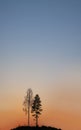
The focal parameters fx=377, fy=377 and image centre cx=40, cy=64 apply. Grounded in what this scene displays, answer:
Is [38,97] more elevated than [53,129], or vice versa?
[38,97]

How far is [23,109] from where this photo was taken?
13112cm

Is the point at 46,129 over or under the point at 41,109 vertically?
under

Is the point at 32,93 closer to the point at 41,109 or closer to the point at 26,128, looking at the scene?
the point at 41,109

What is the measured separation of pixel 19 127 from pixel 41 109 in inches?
506

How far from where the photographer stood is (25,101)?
13188cm

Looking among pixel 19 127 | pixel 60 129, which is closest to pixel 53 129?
pixel 60 129

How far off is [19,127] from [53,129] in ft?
35.5

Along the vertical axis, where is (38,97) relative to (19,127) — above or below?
above

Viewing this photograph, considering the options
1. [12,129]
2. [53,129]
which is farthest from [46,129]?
[12,129]

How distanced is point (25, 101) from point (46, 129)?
58.2 feet

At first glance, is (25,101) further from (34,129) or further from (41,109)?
(34,129)

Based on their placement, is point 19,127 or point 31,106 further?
point 31,106

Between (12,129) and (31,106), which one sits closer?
(12,129)

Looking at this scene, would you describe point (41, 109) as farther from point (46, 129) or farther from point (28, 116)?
point (46, 129)
